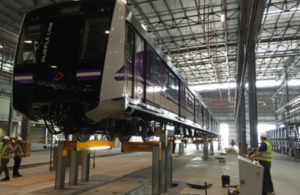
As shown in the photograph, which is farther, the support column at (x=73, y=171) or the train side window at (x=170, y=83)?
the train side window at (x=170, y=83)

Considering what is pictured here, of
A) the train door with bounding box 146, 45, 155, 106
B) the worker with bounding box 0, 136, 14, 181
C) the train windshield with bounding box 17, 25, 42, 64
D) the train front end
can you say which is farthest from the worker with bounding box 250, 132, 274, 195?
the worker with bounding box 0, 136, 14, 181

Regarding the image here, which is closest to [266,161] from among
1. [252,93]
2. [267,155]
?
[267,155]

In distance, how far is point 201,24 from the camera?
17250mm

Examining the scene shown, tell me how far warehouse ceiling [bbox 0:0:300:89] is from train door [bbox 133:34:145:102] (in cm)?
926

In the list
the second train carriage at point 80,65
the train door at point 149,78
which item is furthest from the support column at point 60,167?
the train door at point 149,78

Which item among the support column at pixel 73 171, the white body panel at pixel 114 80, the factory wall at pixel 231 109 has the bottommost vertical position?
the support column at pixel 73 171

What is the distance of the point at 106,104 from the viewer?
4020 mm

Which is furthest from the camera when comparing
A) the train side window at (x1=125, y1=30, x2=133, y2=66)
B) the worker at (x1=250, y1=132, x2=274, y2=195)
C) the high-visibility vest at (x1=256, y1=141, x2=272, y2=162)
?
the high-visibility vest at (x1=256, y1=141, x2=272, y2=162)

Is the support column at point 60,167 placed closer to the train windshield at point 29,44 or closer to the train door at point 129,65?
the train windshield at point 29,44

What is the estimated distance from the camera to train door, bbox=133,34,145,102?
4.84 m

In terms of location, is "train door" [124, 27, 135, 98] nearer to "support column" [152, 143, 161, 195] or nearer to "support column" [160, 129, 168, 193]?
"support column" [152, 143, 161, 195]

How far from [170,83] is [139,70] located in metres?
2.85

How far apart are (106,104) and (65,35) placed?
5.64ft

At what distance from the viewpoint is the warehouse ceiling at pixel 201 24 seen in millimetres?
15445
